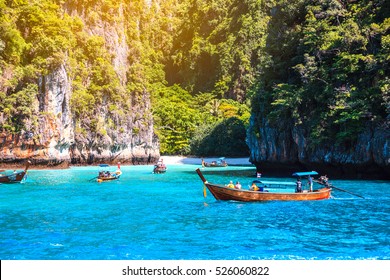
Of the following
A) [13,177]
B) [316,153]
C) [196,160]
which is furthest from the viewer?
[196,160]

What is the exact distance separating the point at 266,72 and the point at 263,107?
432cm

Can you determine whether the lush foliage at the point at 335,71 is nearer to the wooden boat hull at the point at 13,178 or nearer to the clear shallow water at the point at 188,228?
the clear shallow water at the point at 188,228

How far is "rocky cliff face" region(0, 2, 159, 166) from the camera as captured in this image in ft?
163

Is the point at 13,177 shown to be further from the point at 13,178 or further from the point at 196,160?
the point at 196,160

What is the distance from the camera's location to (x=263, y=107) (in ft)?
148

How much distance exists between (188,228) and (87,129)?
156 ft

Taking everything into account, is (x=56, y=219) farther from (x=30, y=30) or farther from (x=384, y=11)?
(x=30, y=30)

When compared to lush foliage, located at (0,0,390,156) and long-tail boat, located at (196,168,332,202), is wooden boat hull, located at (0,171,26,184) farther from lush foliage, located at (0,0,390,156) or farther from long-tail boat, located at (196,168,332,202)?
long-tail boat, located at (196,168,332,202)

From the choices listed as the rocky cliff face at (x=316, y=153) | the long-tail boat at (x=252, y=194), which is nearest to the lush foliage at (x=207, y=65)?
the rocky cliff face at (x=316, y=153)

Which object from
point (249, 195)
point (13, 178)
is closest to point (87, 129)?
point (13, 178)

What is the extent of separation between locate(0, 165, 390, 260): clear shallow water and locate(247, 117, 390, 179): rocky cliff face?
26.7 ft

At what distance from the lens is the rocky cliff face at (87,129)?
49781mm

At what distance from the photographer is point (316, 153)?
39594 millimetres

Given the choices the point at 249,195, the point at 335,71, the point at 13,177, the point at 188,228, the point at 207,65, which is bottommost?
the point at 188,228
